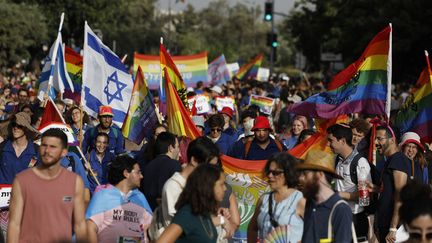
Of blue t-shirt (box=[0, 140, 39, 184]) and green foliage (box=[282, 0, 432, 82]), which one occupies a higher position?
green foliage (box=[282, 0, 432, 82])

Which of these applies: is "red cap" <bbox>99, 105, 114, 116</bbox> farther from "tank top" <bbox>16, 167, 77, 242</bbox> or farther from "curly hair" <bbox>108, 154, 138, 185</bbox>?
"tank top" <bbox>16, 167, 77, 242</bbox>

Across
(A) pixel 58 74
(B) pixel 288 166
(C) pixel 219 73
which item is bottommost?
(B) pixel 288 166

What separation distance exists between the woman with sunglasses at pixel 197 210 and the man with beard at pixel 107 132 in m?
5.87

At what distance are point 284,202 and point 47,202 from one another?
1.65 meters

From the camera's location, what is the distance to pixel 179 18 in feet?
430

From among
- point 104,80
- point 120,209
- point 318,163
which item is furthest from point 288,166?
point 104,80

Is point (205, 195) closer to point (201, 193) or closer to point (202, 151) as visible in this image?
point (201, 193)

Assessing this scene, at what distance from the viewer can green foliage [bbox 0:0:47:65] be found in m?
54.4

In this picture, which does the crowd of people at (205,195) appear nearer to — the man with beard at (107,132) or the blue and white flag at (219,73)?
the man with beard at (107,132)

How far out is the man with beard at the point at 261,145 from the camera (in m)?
12.5

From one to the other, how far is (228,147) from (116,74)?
256 cm

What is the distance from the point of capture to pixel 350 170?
9734 mm

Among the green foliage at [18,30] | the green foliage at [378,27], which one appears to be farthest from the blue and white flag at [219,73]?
the green foliage at [18,30]

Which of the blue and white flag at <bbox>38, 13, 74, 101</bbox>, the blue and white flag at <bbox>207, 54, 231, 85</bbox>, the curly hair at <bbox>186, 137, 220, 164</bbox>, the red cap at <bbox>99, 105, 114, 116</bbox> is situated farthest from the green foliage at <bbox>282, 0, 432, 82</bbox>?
the curly hair at <bbox>186, 137, 220, 164</bbox>
